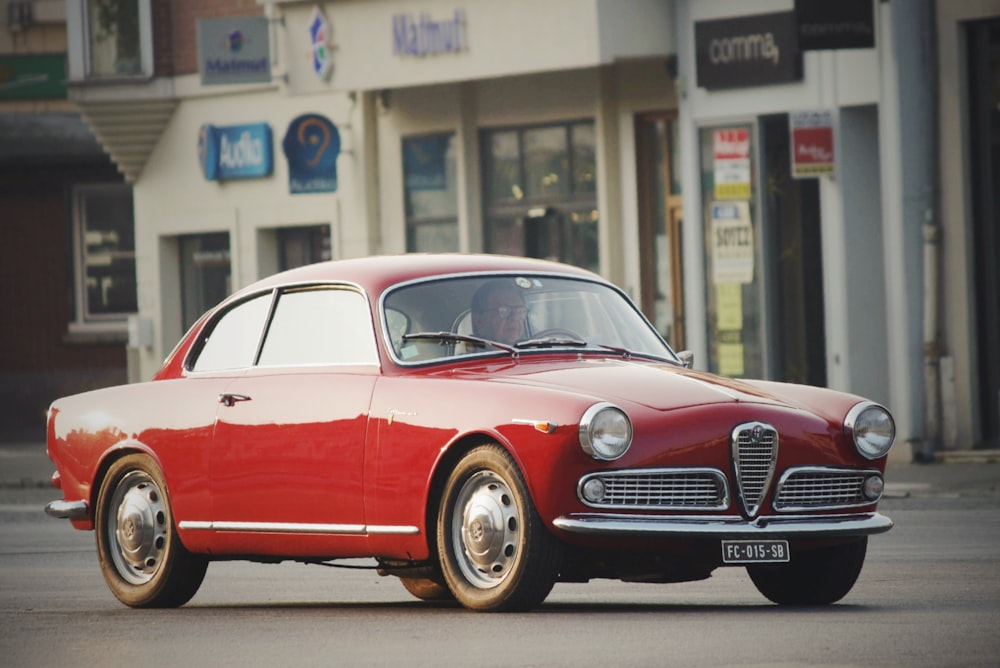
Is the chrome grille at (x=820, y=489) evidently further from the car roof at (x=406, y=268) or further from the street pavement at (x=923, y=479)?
the street pavement at (x=923, y=479)

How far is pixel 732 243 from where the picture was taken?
26.2m

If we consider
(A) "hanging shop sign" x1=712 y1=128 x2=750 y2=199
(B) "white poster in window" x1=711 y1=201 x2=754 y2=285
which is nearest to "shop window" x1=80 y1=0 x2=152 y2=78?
(A) "hanging shop sign" x1=712 y1=128 x2=750 y2=199

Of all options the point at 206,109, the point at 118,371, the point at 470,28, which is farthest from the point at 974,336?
the point at 118,371

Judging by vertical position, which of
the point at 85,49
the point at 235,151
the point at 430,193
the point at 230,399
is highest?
the point at 85,49

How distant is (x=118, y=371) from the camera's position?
1561 inches

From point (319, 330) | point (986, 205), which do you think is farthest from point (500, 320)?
point (986, 205)

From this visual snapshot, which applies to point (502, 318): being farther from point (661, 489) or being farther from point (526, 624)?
point (526, 624)

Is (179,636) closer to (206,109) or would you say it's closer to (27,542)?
(27,542)

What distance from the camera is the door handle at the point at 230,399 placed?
1119cm

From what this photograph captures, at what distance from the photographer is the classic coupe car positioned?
9.64 m

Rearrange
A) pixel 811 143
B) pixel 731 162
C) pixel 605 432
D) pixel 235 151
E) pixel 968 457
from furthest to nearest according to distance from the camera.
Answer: pixel 235 151
pixel 731 162
pixel 811 143
pixel 968 457
pixel 605 432

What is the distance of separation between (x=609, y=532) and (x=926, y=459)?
47.9ft

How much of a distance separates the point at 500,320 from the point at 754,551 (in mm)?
1828

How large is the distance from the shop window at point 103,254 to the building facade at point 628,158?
4992 millimetres
